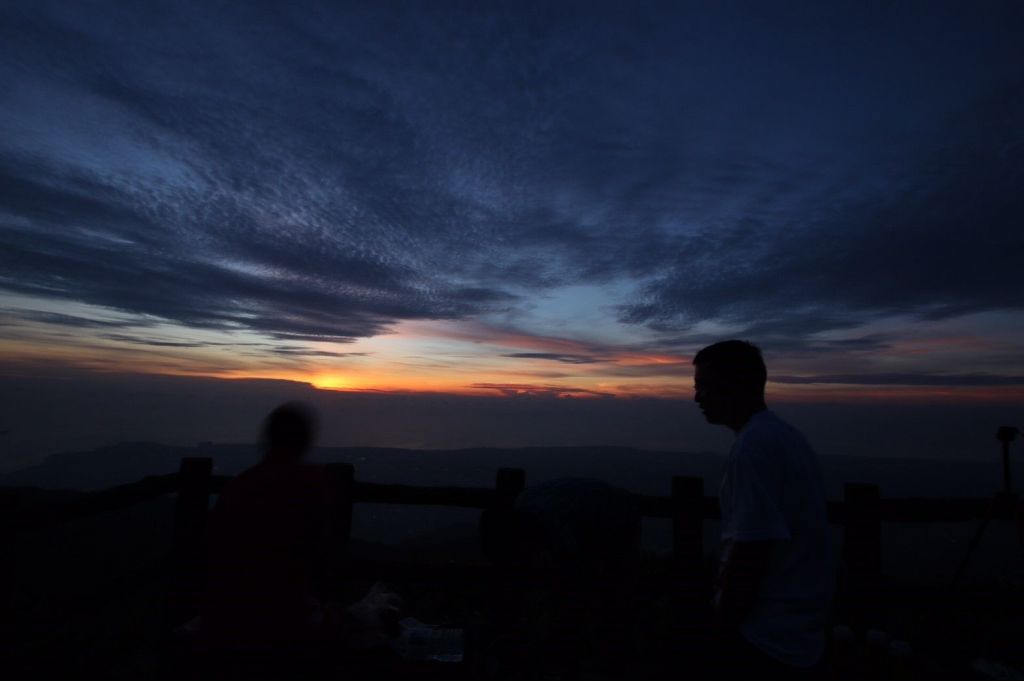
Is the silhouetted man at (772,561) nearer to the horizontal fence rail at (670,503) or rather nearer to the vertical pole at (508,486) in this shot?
the horizontal fence rail at (670,503)

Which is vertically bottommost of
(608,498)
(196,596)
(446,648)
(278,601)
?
(196,596)

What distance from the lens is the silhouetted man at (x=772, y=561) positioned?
2.15m

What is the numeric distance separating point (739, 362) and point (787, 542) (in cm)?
80

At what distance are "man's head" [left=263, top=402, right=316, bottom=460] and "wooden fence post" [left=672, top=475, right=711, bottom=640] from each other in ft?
10.7

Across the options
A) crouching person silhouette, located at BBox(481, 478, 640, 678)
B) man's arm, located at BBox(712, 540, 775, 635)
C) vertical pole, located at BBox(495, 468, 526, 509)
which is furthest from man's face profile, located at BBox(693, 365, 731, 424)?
vertical pole, located at BBox(495, 468, 526, 509)

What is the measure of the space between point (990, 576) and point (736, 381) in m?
9.36

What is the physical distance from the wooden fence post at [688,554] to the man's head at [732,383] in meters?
2.60

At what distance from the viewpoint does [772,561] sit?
2.24 meters

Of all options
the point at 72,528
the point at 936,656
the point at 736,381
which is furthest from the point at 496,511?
the point at 72,528

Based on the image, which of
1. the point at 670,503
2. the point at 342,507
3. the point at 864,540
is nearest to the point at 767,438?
the point at 670,503

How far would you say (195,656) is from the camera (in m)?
3.04

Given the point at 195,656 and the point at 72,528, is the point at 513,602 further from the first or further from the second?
the point at 72,528

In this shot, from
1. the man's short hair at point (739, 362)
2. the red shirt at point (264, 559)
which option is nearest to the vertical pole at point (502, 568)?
the red shirt at point (264, 559)

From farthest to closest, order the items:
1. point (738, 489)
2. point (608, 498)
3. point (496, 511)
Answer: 1. point (496, 511)
2. point (608, 498)
3. point (738, 489)
